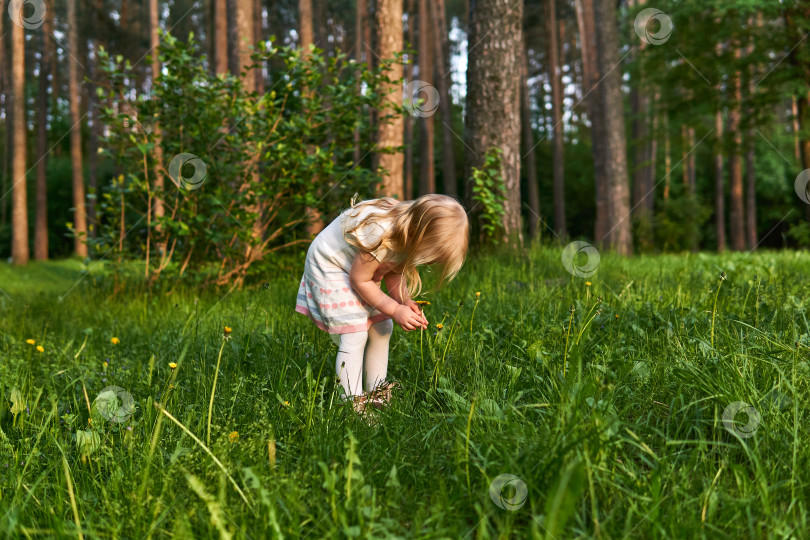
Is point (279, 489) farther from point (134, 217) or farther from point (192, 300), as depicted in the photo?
point (134, 217)

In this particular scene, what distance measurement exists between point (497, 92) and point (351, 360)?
4259mm

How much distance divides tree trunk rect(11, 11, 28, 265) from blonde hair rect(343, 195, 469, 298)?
13172 millimetres

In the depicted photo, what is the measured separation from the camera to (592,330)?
124 inches

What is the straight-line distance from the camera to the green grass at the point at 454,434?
155cm

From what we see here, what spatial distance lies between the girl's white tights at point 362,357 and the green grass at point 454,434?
12 centimetres

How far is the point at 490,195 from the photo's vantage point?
585 cm

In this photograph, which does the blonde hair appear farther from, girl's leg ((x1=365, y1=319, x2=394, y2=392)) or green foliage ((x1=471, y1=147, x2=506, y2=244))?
green foliage ((x1=471, y1=147, x2=506, y2=244))

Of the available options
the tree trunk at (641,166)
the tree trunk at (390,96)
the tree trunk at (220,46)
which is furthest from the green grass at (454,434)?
the tree trunk at (220,46)

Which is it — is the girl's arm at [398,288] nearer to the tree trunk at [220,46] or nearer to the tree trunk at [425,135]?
the tree trunk at [220,46]

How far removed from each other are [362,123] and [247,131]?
1.08 m

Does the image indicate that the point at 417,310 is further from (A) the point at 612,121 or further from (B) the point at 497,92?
(A) the point at 612,121

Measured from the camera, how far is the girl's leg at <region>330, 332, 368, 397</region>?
8.97 feet

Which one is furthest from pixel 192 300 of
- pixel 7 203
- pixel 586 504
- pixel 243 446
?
pixel 7 203

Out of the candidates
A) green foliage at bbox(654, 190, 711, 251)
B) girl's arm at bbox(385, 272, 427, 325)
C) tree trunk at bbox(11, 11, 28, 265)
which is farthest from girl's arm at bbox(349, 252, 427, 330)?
green foliage at bbox(654, 190, 711, 251)
